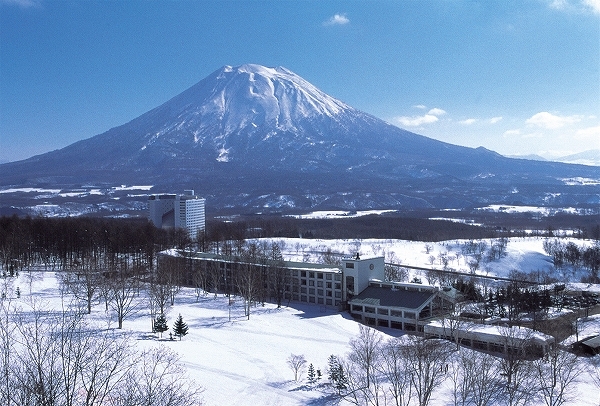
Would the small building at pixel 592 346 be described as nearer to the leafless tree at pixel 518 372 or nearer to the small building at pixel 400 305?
the leafless tree at pixel 518 372

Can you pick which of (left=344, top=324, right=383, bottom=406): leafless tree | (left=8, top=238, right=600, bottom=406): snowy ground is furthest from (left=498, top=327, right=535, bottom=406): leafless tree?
(left=344, top=324, right=383, bottom=406): leafless tree

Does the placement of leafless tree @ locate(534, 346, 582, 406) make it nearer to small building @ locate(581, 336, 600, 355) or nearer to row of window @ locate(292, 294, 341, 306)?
small building @ locate(581, 336, 600, 355)

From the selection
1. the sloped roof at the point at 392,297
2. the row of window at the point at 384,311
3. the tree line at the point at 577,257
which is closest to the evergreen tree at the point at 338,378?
the row of window at the point at 384,311

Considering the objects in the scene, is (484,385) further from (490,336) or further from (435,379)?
(490,336)

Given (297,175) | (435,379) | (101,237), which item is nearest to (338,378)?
(435,379)

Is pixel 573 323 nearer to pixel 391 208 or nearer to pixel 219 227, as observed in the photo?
pixel 219 227
